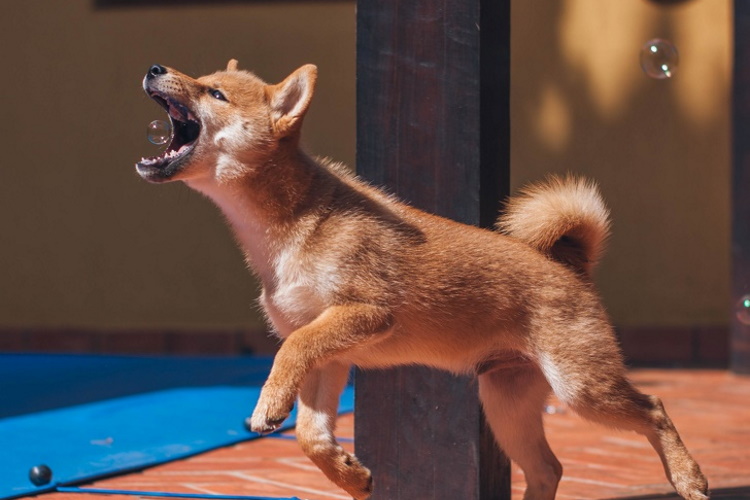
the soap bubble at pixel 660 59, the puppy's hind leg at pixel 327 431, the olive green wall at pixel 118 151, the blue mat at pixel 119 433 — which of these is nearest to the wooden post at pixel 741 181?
the olive green wall at pixel 118 151

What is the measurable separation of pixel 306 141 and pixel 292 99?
180 inches

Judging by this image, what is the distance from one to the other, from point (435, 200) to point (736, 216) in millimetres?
4562

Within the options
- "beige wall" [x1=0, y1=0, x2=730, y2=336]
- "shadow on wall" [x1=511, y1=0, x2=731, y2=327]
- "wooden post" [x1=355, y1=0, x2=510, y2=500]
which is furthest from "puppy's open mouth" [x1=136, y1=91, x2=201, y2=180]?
"shadow on wall" [x1=511, y1=0, x2=731, y2=327]

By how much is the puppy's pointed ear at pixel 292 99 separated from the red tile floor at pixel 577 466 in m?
1.49

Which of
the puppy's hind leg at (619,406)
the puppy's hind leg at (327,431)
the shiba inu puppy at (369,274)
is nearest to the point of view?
the puppy's hind leg at (327,431)

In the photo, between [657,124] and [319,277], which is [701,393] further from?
[319,277]

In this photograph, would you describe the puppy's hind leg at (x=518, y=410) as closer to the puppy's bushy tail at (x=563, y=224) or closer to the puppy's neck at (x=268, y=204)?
the puppy's bushy tail at (x=563, y=224)

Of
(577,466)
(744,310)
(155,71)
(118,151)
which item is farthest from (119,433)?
(118,151)

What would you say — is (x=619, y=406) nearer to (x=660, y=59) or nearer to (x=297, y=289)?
(x=297, y=289)

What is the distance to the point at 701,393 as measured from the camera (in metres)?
7.20

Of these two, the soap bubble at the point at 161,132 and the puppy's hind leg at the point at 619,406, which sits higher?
the soap bubble at the point at 161,132

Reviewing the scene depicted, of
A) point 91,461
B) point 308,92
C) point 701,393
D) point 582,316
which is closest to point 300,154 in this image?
point 308,92

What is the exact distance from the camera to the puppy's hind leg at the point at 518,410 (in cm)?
388

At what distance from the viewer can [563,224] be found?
3830 millimetres
